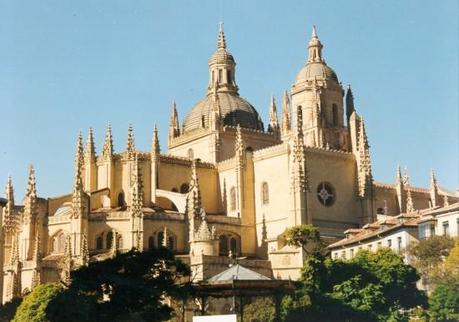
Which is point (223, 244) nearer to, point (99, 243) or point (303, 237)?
point (303, 237)

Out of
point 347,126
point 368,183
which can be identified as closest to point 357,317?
point 368,183

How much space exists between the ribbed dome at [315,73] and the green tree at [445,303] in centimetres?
3557

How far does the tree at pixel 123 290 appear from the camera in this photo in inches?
1662

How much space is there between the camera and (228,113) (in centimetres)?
8519

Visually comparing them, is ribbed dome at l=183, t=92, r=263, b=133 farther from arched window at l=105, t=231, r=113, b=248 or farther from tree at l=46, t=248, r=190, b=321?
tree at l=46, t=248, r=190, b=321

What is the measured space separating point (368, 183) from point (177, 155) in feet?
64.0

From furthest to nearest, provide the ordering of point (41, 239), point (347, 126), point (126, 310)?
point (347, 126), point (41, 239), point (126, 310)

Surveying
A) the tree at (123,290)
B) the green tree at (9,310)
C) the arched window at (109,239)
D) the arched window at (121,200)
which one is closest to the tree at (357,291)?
the tree at (123,290)

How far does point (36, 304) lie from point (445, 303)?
23.1m

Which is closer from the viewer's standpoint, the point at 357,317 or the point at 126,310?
the point at 126,310

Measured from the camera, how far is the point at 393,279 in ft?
187

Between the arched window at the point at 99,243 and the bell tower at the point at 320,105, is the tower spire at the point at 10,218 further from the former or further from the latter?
the bell tower at the point at 320,105

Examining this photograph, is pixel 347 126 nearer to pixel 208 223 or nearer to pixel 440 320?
pixel 208 223

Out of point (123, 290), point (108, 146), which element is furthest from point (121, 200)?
point (123, 290)
